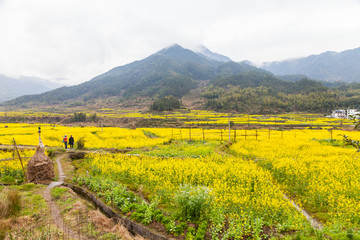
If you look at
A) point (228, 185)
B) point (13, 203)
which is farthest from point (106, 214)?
point (228, 185)

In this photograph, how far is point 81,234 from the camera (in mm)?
7336

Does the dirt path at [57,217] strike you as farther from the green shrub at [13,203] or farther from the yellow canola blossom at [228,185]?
the yellow canola blossom at [228,185]

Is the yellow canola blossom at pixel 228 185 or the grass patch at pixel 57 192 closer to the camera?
the yellow canola blossom at pixel 228 185

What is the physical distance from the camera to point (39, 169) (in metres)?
12.7

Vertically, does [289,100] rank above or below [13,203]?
above

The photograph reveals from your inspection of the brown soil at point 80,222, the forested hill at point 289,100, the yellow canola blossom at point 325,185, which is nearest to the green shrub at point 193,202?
the brown soil at point 80,222

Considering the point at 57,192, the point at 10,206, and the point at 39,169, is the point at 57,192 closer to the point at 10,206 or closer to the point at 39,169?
the point at 10,206

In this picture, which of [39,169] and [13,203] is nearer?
[13,203]

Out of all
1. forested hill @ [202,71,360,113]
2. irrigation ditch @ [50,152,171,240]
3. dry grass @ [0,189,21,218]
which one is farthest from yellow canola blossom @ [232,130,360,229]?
forested hill @ [202,71,360,113]

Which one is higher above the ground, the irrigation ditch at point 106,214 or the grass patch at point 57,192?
the grass patch at point 57,192

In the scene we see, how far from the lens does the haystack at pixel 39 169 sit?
498 inches

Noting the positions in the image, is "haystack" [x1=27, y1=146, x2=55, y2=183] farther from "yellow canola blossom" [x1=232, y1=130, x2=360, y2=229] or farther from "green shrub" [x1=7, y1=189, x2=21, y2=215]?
"yellow canola blossom" [x1=232, y1=130, x2=360, y2=229]

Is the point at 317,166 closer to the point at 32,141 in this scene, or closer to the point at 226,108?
the point at 32,141

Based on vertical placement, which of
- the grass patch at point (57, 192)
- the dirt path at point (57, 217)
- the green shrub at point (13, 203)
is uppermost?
the green shrub at point (13, 203)
